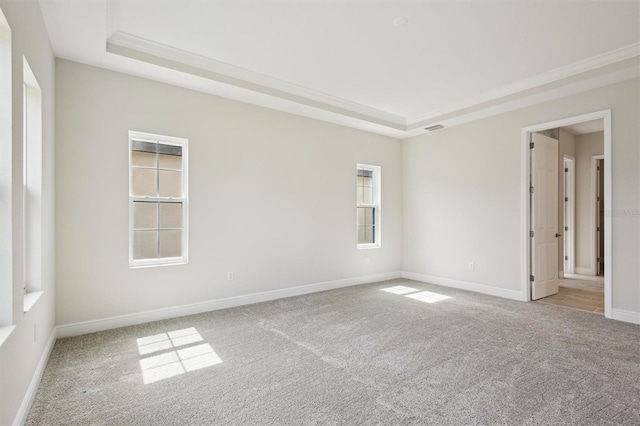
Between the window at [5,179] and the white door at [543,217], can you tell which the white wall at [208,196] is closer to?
the window at [5,179]

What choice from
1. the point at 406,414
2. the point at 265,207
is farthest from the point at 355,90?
the point at 406,414

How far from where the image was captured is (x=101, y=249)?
344 cm

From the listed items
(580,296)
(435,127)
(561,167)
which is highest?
(435,127)

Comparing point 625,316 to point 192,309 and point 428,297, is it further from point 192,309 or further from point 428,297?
point 192,309

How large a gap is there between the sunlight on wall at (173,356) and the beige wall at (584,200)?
749 centimetres

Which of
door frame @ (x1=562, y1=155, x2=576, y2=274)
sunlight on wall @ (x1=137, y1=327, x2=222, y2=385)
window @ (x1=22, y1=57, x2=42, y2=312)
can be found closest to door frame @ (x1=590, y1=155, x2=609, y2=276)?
door frame @ (x1=562, y1=155, x2=576, y2=274)

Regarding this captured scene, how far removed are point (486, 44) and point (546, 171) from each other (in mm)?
2601

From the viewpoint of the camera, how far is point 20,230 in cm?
193

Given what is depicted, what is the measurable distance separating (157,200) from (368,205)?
358cm

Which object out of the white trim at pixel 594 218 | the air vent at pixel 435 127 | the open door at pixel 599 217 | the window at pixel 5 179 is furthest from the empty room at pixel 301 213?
the open door at pixel 599 217

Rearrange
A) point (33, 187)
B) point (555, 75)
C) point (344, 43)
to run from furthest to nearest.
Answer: point (555, 75), point (344, 43), point (33, 187)

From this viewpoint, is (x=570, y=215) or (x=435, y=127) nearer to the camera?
(x=435, y=127)

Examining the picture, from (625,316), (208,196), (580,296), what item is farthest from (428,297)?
(208,196)

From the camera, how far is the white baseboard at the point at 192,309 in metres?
3.32
